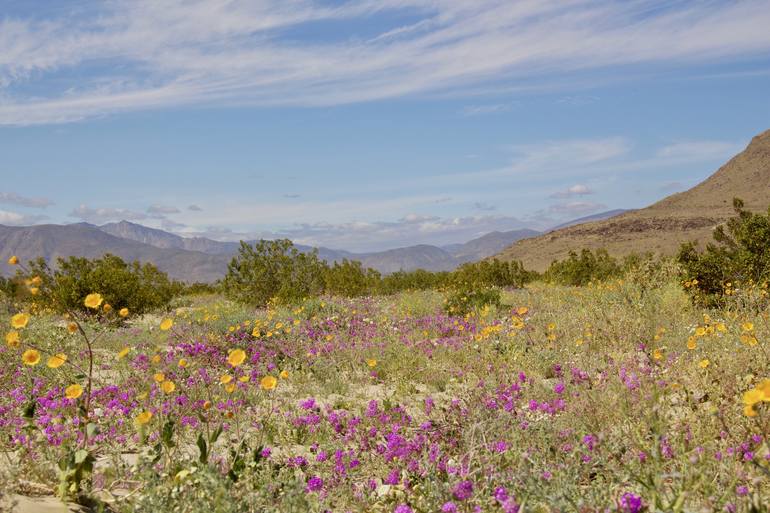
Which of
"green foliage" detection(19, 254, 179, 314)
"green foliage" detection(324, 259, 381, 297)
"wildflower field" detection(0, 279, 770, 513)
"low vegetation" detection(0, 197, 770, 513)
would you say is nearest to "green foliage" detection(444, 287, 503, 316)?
"low vegetation" detection(0, 197, 770, 513)

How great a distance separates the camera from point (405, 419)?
4.95 metres

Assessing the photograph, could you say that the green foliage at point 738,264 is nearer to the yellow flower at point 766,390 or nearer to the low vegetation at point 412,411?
the low vegetation at point 412,411

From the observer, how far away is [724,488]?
3172mm

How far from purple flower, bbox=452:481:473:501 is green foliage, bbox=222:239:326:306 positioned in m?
15.6

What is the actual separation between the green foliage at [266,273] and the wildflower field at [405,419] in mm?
9530

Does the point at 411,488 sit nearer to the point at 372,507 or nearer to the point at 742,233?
the point at 372,507

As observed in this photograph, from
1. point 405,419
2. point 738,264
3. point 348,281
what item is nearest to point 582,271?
point 348,281

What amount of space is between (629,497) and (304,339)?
273 inches

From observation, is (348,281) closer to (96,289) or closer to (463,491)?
(96,289)

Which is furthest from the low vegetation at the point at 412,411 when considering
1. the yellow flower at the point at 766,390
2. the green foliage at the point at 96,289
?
the green foliage at the point at 96,289

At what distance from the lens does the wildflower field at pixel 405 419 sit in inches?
120

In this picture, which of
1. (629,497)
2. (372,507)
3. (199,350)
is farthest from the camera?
(199,350)

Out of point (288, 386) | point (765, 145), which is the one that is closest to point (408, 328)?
point (288, 386)

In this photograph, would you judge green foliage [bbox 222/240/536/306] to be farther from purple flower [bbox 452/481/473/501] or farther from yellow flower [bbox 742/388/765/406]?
yellow flower [bbox 742/388/765/406]
